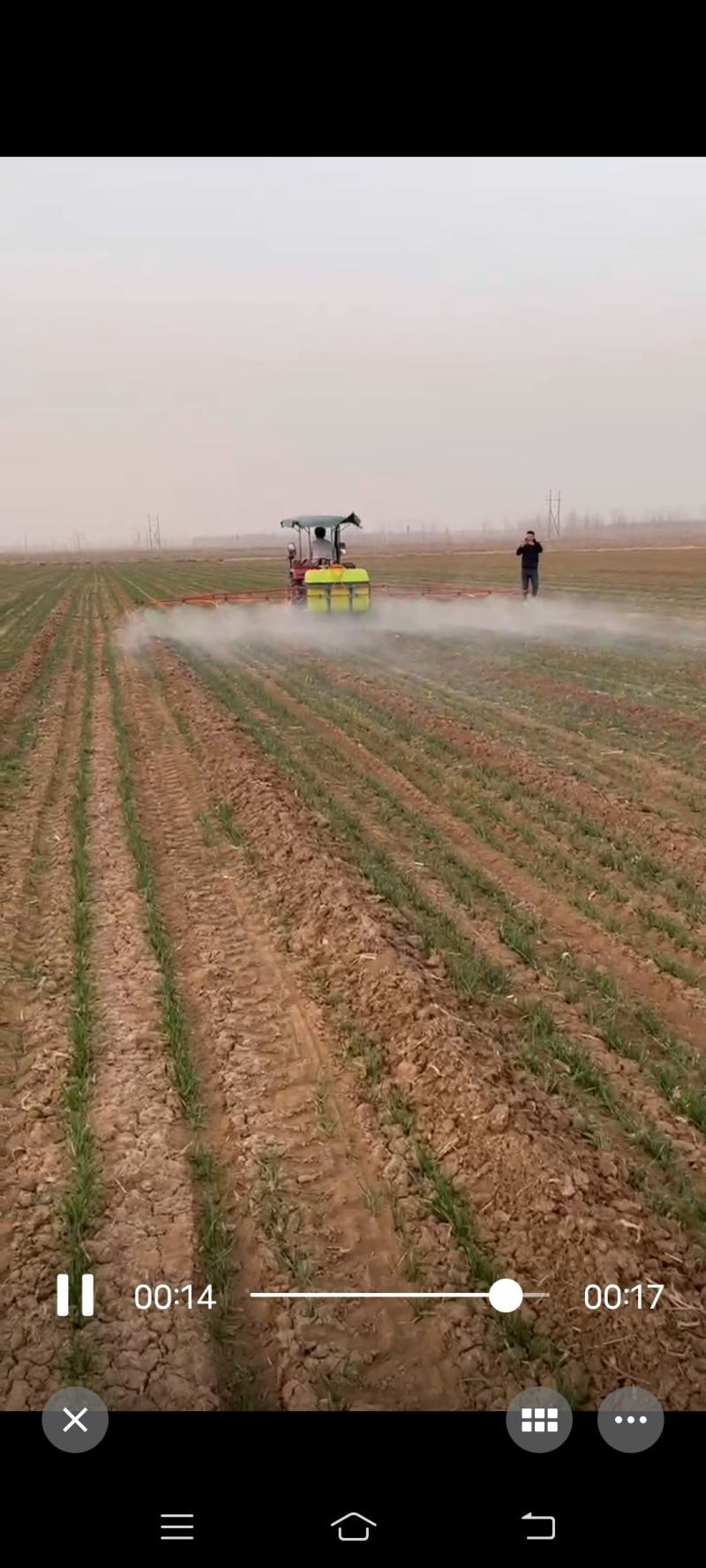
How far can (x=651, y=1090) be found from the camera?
11.9 feet

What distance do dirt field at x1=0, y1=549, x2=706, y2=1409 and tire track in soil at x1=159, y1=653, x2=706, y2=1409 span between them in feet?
0.04

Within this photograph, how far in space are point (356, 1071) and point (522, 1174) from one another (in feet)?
3.23

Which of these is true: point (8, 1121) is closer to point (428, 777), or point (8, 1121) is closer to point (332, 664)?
point (428, 777)

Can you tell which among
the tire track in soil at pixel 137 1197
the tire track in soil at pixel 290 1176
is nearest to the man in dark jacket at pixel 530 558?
the tire track in soil at pixel 290 1176

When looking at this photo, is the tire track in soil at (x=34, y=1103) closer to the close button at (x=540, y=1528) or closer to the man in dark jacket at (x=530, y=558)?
the close button at (x=540, y=1528)

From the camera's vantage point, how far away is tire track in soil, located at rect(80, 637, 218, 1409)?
2201 mm

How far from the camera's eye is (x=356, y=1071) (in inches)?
148

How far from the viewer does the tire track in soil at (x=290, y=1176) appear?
7.43ft

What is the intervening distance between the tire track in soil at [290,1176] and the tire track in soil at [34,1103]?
59 centimetres

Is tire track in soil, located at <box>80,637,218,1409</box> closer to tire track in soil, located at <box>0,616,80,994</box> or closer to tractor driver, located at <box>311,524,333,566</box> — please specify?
tire track in soil, located at <box>0,616,80,994</box>

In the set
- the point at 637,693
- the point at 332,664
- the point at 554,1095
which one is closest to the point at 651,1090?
the point at 554,1095

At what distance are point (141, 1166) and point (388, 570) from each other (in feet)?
160

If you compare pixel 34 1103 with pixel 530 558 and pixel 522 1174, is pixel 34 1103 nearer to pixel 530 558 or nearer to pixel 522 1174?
pixel 522 1174

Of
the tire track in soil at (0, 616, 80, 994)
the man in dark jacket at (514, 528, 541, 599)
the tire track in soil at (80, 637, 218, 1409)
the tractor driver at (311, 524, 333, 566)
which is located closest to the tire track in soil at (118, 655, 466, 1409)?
the tire track in soil at (80, 637, 218, 1409)
